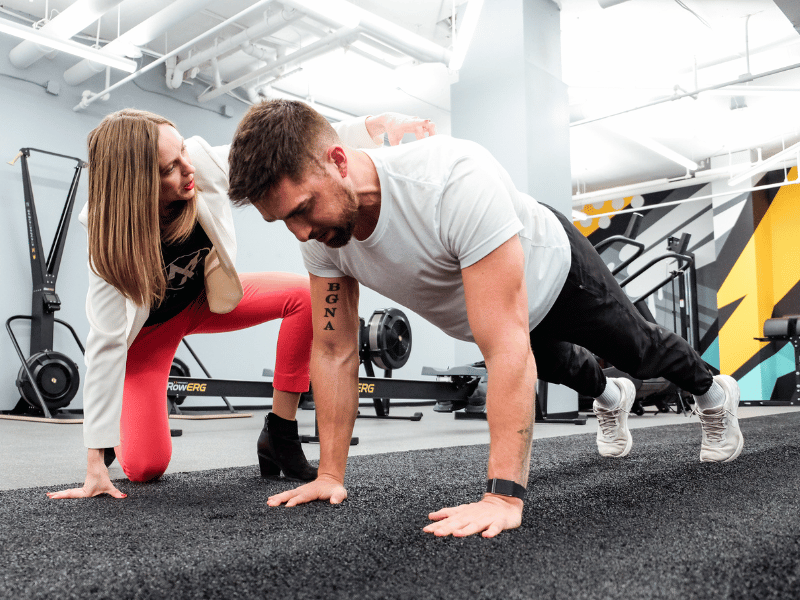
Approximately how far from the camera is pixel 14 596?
0.87m

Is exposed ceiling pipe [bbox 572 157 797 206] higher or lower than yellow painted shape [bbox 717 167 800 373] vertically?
higher

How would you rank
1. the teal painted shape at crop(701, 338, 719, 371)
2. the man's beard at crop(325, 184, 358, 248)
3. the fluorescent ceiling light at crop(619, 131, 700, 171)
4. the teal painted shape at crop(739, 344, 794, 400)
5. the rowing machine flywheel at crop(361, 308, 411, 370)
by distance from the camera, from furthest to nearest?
the teal painted shape at crop(701, 338, 719, 371)
the teal painted shape at crop(739, 344, 794, 400)
the fluorescent ceiling light at crop(619, 131, 700, 171)
the rowing machine flywheel at crop(361, 308, 411, 370)
the man's beard at crop(325, 184, 358, 248)

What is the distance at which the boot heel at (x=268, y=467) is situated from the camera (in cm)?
193

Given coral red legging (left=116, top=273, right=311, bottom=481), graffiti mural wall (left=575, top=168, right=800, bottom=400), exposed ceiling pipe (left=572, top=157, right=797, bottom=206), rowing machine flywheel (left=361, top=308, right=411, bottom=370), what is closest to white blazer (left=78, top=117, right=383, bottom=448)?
Answer: coral red legging (left=116, top=273, right=311, bottom=481)

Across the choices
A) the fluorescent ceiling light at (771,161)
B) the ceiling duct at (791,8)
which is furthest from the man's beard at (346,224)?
the fluorescent ceiling light at (771,161)

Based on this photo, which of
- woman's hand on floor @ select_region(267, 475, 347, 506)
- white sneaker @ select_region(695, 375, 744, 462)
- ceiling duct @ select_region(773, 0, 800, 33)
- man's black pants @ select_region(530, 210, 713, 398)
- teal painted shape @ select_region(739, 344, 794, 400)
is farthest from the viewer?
teal painted shape @ select_region(739, 344, 794, 400)

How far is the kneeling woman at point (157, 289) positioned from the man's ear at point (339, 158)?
1.61 ft

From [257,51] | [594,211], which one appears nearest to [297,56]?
[257,51]

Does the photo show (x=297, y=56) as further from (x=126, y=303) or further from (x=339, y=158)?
(x=339, y=158)

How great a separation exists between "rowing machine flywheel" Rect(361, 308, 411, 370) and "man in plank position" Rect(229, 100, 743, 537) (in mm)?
2705

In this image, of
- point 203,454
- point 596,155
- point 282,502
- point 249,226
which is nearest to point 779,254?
point 596,155

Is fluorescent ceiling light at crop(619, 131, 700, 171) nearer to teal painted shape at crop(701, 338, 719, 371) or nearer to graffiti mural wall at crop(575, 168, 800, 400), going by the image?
graffiti mural wall at crop(575, 168, 800, 400)

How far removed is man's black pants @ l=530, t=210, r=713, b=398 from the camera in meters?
1.69

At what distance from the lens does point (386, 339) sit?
4.45 metres
